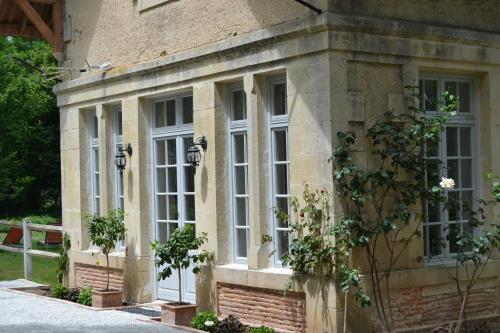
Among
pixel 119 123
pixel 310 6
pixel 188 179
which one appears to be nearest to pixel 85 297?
pixel 188 179

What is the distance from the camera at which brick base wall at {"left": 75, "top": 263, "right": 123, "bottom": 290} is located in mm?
12797

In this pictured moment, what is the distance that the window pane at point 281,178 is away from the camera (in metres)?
9.68

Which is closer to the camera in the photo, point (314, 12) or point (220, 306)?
point (314, 12)

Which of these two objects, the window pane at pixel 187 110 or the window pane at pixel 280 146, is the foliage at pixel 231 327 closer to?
the window pane at pixel 280 146

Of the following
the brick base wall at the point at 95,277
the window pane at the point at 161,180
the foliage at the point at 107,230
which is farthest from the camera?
the brick base wall at the point at 95,277

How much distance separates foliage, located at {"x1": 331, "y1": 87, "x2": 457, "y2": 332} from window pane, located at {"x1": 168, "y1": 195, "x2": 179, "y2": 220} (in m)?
3.54

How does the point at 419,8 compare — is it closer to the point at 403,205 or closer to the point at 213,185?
the point at 403,205

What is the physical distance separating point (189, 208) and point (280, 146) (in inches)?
85.7

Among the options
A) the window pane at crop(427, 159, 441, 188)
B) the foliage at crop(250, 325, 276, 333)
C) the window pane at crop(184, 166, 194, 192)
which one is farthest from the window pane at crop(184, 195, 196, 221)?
the window pane at crop(427, 159, 441, 188)

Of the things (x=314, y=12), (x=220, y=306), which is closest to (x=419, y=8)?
(x=314, y=12)

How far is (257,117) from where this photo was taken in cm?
978

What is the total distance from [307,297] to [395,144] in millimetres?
1807

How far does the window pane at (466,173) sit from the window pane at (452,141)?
0.20m

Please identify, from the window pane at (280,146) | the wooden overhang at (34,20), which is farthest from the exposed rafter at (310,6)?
the wooden overhang at (34,20)
